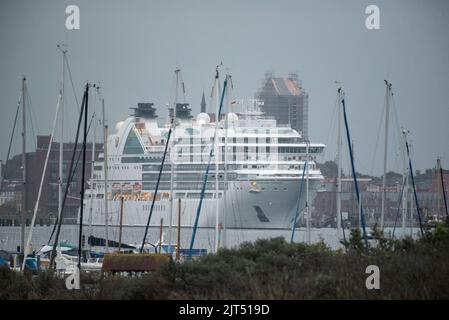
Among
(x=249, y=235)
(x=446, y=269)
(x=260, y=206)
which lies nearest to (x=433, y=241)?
(x=446, y=269)

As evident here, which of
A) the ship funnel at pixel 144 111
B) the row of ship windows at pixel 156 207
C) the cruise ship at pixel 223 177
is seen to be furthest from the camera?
the ship funnel at pixel 144 111

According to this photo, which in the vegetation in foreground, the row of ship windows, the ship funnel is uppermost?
the ship funnel

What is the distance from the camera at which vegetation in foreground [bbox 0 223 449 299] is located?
63.5 ft

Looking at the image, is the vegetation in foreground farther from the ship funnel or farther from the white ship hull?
the ship funnel

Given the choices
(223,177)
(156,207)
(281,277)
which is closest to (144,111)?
(156,207)

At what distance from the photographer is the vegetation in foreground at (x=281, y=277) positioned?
63.5ft

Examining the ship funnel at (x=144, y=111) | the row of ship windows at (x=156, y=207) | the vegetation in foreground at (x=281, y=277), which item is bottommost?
the vegetation in foreground at (x=281, y=277)

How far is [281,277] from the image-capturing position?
20.4 meters

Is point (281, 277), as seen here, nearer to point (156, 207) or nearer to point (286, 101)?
point (156, 207)

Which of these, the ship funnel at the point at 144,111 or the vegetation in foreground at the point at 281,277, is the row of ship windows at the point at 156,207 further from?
the vegetation in foreground at the point at 281,277

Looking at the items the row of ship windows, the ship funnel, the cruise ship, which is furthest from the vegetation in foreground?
the ship funnel

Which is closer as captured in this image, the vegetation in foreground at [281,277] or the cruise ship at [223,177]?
the vegetation in foreground at [281,277]

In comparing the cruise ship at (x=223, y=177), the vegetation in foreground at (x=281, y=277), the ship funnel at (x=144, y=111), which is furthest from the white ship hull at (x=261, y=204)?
the vegetation in foreground at (x=281, y=277)

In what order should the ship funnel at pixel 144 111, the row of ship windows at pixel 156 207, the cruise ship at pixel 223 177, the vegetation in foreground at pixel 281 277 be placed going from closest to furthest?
the vegetation in foreground at pixel 281 277 < the cruise ship at pixel 223 177 < the row of ship windows at pixel 156 207 < the ship funnel at pixel 144 111
